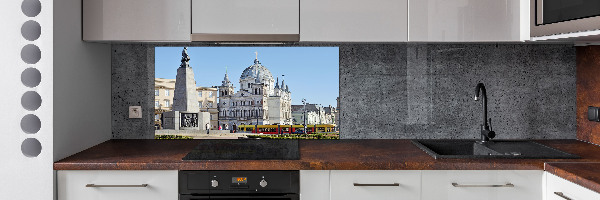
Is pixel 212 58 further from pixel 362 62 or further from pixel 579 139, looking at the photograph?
pixel 579 139

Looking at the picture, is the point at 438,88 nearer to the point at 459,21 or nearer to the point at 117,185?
the point at 459,21

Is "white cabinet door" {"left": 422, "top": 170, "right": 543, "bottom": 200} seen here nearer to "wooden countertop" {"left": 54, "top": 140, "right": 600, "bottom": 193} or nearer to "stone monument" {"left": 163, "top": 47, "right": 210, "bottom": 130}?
"wooden countertop" {"left": 54, "top": 140, "right": 600, "bottom": 193}

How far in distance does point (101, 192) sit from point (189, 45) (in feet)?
3.28

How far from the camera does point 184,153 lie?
2135mm

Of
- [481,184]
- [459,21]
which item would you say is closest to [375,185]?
[481,184]

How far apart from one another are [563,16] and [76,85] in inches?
85.4

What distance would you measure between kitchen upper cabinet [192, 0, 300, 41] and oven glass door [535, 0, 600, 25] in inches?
43.3

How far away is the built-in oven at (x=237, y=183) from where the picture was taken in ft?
6.22

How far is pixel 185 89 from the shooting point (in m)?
2.70

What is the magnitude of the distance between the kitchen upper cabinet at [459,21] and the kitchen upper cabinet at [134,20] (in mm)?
1101
